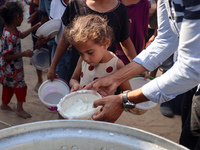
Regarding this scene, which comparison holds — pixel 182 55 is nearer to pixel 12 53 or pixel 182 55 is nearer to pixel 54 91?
pixel 54 91

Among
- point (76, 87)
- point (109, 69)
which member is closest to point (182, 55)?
point (109, 69)

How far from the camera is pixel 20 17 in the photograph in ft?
9.98

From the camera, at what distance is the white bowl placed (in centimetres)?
264

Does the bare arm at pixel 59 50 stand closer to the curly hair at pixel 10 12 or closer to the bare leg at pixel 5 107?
the curly hair at pixel 10 12

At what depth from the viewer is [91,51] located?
1797mm

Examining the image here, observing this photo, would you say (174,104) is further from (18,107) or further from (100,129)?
(100,129)

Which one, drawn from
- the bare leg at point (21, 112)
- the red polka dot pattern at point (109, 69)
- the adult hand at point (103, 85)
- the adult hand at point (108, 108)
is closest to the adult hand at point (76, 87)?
the adult hand at point (103, 85)

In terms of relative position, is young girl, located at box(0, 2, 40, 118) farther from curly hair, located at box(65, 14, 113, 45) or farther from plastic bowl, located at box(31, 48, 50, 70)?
curly hair, located at box(65, 14, 113, 45)

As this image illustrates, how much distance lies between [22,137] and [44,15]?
2704mm

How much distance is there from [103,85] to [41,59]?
1942 mm

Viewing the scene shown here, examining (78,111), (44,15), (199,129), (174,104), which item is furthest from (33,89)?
(199,129)

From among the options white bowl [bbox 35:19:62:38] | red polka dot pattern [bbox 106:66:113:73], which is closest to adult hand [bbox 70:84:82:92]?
red polka dot pattern [bbox 106:66:113:73]

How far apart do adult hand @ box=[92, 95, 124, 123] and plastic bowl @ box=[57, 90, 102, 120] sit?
Answer: 0.05m

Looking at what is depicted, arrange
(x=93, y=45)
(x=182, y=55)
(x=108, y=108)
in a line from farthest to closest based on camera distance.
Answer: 1. (x=93, y=45)
2. (x=108, y=108)
3. (x=182, y=55)
